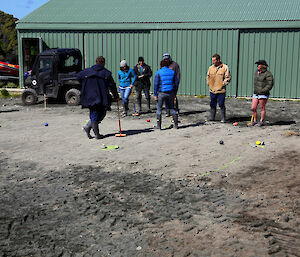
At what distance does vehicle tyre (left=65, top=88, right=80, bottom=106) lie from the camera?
15.1 meters

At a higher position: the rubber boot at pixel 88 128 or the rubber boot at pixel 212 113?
the rubber boot at pixel 212 113

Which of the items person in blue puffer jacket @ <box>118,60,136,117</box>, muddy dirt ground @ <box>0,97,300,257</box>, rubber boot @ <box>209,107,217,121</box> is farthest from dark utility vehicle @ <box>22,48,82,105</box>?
rubber boot @ <box>209,107,217,121</box>

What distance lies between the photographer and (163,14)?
64.1 feet

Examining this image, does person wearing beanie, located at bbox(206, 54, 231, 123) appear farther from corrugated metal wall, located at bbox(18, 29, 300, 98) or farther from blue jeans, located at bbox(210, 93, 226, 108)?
corrugated metal wall, located at bbox(18, 29, 300, 98)

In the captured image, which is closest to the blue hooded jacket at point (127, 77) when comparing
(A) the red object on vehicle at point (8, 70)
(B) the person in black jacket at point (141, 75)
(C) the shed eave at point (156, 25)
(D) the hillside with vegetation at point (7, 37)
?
(B) the person in black jacket at point (141, 75)

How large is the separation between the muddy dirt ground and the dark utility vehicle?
14.3 ft

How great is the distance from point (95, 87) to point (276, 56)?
10365 millimetres

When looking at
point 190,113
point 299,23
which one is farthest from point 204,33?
point 190,113

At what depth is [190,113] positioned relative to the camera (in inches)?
543

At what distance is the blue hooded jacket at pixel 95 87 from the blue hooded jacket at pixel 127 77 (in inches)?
114

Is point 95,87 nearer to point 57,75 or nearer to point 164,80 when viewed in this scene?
point 164,80

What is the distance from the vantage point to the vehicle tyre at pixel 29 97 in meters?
15.7

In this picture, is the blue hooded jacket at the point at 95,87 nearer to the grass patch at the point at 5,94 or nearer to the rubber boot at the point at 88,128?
the rubber boot at the point at 88,128

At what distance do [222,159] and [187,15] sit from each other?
12563mm
